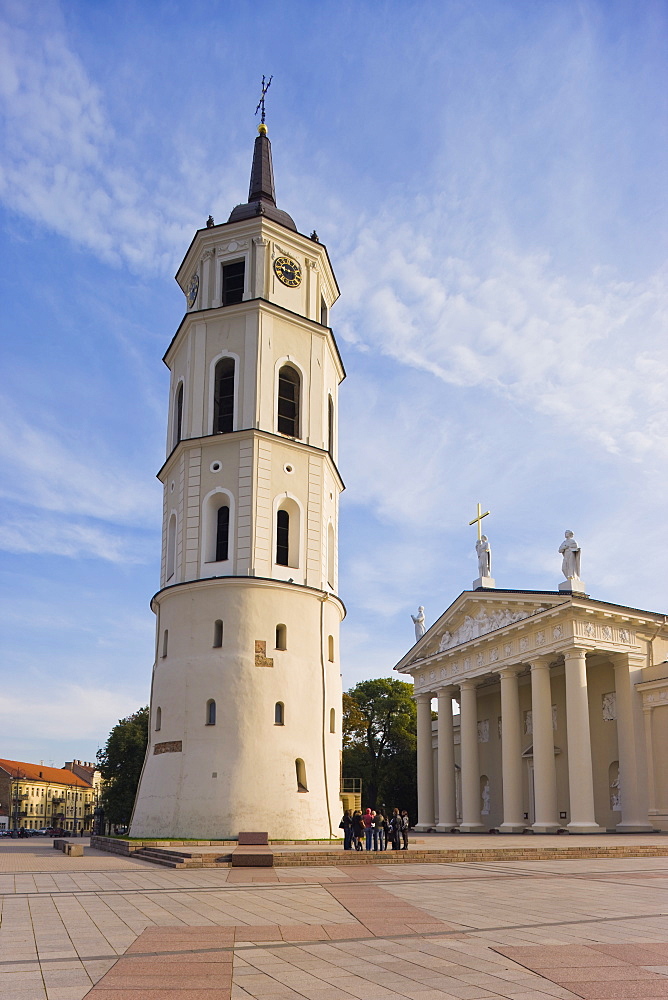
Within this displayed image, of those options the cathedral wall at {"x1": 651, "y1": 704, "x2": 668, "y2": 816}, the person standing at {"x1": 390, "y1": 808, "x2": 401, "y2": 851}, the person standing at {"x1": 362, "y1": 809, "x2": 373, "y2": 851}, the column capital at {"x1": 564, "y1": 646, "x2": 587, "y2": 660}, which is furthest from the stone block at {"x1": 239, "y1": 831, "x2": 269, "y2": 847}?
the cathedral wall at {"x1": 651, "y1": 704, "x2": 668, "y2": 816}

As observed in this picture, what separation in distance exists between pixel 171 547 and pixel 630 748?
23223 mm

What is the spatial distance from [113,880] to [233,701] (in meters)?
12.9

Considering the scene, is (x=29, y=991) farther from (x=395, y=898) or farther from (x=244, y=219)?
(x=244, y=219)

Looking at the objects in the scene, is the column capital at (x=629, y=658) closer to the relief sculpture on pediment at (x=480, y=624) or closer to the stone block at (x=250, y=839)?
the relief sculpture on pediment at (x=480, y=624)

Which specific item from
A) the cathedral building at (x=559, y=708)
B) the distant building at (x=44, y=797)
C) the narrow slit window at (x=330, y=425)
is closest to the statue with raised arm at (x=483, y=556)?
the cathedral building at (x=559, y=708)

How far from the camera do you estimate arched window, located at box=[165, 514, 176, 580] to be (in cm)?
3703

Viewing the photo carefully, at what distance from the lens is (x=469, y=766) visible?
5072 cm

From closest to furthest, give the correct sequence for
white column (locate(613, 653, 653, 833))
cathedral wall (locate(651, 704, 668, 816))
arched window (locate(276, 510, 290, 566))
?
arched window (locate(276, 510, 290, 566)), cathedral wall (locate(651, 704, 668, 816)), white column (locate(613, 653, 653, 833))

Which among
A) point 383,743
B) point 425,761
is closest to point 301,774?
point 425,761

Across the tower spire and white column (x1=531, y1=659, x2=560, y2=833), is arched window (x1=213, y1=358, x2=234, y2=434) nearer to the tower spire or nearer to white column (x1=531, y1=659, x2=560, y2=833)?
the tower spire

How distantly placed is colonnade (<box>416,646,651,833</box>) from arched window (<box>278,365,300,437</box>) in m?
→ 16.8

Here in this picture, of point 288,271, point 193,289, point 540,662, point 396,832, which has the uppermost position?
point 288,271

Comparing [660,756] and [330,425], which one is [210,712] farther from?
[660,756]

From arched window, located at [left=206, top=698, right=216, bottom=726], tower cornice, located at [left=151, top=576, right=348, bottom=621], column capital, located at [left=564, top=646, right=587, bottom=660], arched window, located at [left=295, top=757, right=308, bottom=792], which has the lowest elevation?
arched window, located at [left=295, top=757, right=308, bottom=792]
